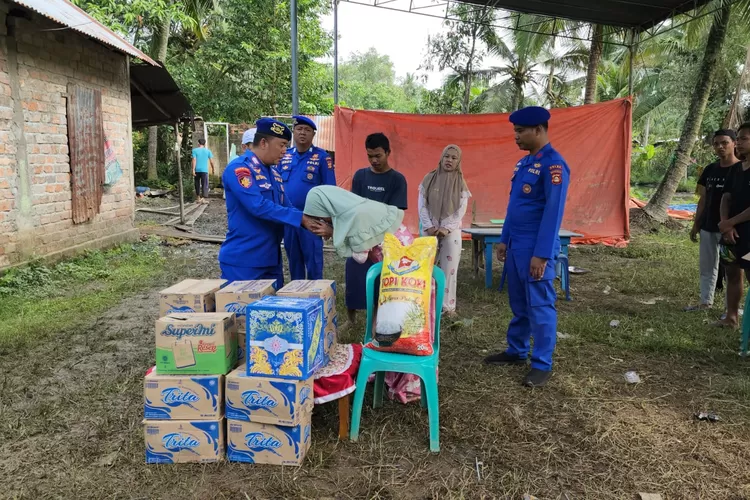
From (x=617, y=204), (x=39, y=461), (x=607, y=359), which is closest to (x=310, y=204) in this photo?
(x=39, y=461)

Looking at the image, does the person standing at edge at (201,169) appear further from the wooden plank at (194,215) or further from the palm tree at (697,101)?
the palm tree at (697,101)

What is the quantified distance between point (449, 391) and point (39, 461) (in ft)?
7.55

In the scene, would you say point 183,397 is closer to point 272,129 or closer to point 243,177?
point 243,177

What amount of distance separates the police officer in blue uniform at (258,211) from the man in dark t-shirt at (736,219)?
137 inches

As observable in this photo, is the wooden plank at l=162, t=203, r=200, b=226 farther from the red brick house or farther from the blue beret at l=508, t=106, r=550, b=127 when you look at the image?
the blue beret at l=508, t=106, r=550, b=127

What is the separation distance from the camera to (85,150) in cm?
680

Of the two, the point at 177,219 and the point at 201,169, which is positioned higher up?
the point at 201,169

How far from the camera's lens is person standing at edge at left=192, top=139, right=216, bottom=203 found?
44.7 feet

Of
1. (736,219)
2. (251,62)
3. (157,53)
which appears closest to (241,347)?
(736,219)

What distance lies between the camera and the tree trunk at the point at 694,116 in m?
9.16

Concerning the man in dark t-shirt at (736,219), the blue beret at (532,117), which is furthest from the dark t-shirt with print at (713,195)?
the blue beret at (532,117)

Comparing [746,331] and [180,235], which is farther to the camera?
[180,235]

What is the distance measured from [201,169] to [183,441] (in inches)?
Answer: 495

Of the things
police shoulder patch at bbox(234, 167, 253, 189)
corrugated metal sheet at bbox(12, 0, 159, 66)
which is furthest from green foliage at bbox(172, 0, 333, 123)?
police shoulder patch at bbox(234, 167, 253, 189)
